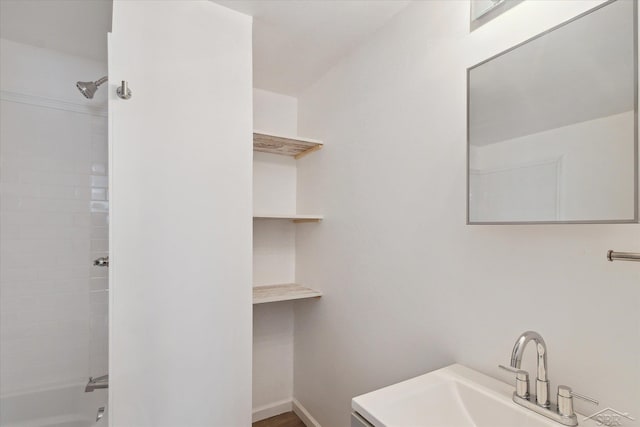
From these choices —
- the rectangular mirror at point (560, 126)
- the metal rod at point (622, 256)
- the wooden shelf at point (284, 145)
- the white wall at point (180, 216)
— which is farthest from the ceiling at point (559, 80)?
the wooden shelf at point (284, 145)

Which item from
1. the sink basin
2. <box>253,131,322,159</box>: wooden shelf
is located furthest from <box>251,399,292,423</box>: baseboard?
<box>253,131,322,159</box>: wooden shelf

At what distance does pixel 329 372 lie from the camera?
1.97 m

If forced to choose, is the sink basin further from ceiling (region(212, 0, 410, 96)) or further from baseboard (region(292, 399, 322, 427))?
ceiling (region(212, 0, 410, 96))

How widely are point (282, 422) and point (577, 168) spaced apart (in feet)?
7.82

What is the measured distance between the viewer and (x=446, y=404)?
38.4 inches

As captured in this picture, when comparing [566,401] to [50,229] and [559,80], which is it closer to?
[559,80]

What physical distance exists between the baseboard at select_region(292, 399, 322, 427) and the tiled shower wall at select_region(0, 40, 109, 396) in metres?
1.34

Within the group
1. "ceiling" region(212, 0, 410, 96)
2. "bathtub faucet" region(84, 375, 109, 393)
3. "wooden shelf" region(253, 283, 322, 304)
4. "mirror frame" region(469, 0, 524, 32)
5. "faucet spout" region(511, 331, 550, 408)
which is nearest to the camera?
"faucet spout" region(511, 331, 550, 408)

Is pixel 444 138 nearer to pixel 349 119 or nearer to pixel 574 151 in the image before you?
pixel 574 151

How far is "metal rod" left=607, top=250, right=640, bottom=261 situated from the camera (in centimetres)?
70

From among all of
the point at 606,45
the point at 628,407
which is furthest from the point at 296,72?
the point at 628,407

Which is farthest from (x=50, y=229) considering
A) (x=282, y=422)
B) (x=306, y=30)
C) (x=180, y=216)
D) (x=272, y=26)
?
(x=282, y=422)

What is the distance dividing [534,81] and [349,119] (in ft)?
3.48

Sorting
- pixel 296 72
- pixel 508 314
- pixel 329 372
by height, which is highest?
pixel 296 72
